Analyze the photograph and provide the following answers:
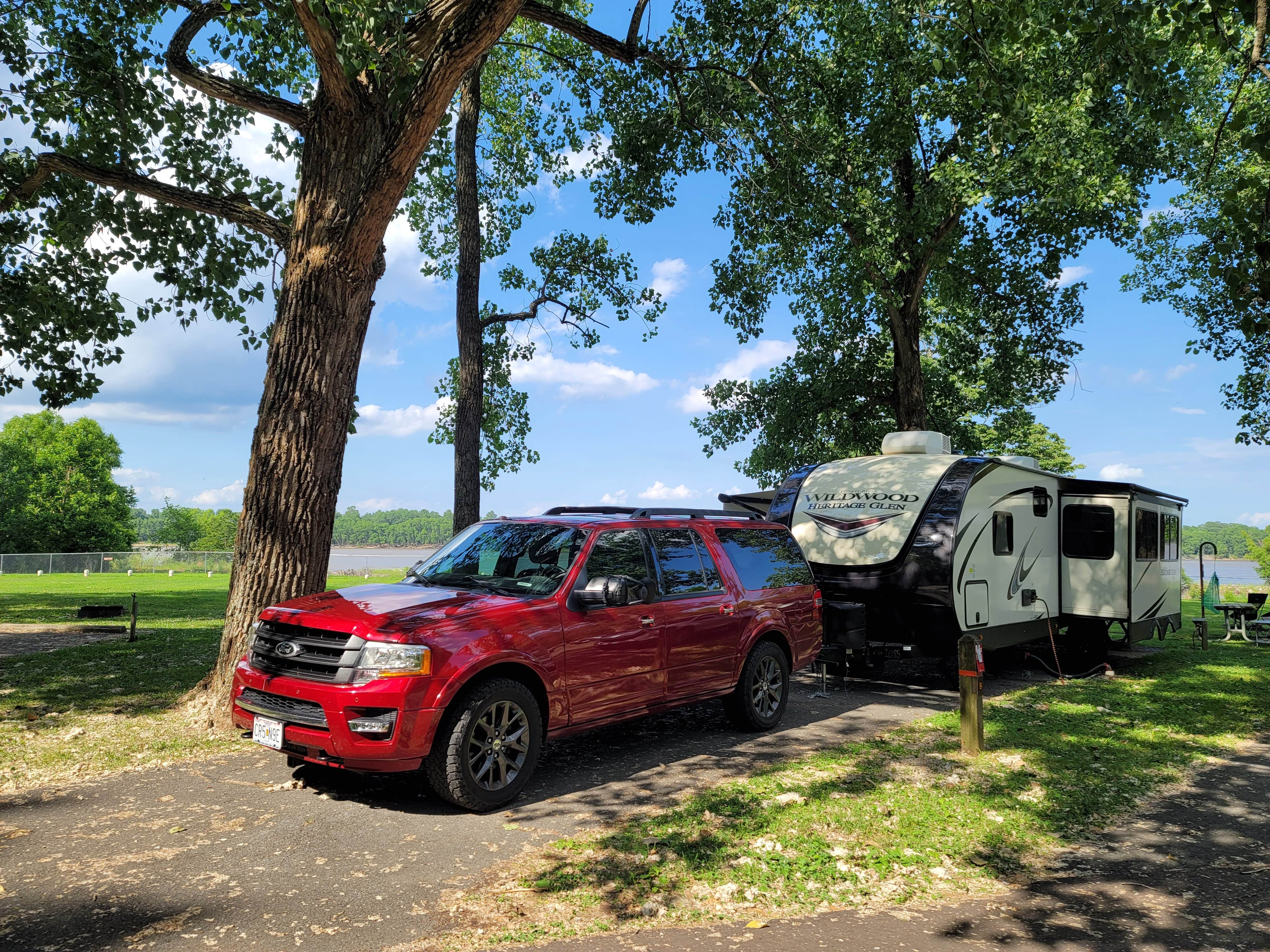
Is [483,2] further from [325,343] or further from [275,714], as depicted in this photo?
[275,714]

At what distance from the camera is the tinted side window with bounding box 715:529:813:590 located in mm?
8477

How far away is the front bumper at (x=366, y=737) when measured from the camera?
5527 millimetres

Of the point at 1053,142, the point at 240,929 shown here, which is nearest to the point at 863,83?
the point at 1053,142

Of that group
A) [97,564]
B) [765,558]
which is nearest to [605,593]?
[765,558]

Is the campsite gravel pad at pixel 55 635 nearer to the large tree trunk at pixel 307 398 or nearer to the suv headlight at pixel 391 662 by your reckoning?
the large tree trunk at pixel 307 398

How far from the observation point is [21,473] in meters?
68.8

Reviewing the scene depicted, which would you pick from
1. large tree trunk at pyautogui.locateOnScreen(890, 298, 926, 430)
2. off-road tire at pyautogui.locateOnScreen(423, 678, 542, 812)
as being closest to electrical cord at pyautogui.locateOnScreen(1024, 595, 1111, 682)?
large tree trunk at pyautogui.locateOnScreen(890, 298, 926, 430)

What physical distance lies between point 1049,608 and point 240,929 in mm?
11953

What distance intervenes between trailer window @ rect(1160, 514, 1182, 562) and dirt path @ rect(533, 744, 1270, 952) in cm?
983

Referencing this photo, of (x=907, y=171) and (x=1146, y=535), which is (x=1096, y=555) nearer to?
(x=1146, y=535)

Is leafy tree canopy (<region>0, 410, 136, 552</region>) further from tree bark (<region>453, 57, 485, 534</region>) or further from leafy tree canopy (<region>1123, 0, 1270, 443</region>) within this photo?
leafy tree canopy (<region>1123, 0, 1270, 443</region>)

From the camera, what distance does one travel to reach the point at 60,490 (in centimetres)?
6881

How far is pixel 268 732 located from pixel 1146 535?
42.7ft

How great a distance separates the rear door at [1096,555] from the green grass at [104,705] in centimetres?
1055
